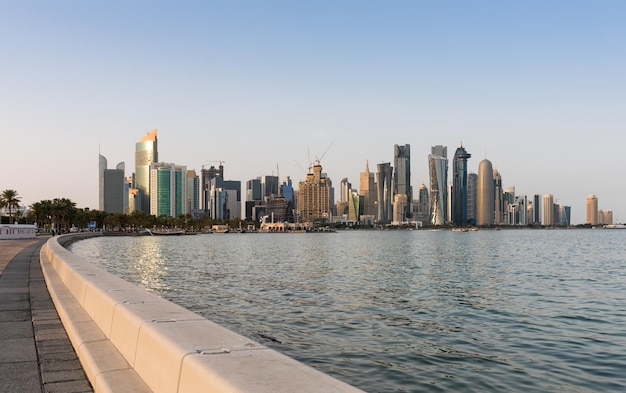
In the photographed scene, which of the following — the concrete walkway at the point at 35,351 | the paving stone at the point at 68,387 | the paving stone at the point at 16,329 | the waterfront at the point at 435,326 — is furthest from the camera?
the waterfront at the point at 435,326

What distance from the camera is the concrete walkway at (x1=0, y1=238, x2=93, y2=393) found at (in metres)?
7.65

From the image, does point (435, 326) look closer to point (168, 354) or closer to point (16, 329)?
point (16, 329)

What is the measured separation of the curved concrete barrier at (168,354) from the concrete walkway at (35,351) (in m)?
0.24

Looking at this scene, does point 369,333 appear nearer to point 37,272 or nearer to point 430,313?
point 430,313

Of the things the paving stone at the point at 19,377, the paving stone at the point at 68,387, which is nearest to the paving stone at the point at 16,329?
the paving stone at the point at 19,377

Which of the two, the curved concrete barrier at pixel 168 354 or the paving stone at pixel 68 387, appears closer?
the curved concrete barrier at pixel 168 354

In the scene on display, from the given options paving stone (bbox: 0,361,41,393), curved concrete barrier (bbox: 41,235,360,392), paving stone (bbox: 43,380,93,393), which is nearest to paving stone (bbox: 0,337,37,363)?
paving stone (bbox: 0,361,41,393)

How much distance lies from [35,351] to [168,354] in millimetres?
4719

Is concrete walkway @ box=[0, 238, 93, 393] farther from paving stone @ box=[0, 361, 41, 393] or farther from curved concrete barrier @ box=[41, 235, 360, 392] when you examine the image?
curved concrete barrier @ box=[41, 235, 360, 392]

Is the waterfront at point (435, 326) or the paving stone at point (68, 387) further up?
the paving stone at point (68, 387)

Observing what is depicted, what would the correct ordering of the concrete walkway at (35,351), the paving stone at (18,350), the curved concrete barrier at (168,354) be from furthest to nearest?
1. the paving stone at (18,350)
2. the concrete walkway at (35,351)
3. the curved concrete barrier at (168,354)

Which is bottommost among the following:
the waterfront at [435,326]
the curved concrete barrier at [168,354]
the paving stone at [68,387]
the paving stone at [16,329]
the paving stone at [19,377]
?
the waterfront at [435,326]

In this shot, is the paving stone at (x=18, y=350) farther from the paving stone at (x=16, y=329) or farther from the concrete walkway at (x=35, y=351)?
the paving stone at (x=16, y=329)

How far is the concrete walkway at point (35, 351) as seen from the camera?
7.65m
